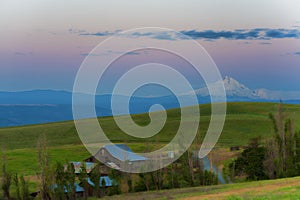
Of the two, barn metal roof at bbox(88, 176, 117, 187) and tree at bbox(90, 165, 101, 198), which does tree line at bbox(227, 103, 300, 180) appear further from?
tree at bbox(90, 165, 101, 198)

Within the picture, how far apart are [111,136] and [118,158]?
50762 millimetres

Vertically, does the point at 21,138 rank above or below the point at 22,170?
above

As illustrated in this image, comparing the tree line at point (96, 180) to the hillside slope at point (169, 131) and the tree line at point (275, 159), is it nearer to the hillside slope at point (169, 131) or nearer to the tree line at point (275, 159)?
the tree line at point (275, 159)

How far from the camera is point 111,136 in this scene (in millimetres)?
104125

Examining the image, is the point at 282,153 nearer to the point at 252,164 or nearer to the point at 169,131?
the point at 252,164

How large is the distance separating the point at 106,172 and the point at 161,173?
691cm

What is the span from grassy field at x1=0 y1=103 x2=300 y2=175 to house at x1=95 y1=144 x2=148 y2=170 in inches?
528

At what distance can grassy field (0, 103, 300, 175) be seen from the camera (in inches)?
3063

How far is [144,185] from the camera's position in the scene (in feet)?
152

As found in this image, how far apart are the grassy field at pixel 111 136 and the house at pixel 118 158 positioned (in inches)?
528

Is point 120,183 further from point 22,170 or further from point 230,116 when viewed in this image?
point 230,116

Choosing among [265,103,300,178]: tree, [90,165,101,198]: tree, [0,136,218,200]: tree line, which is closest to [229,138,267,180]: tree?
[265,103,300,178]: tree

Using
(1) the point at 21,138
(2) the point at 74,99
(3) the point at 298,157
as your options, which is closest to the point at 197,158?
(3) the point at 298,157

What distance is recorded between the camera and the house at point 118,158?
5133cm
